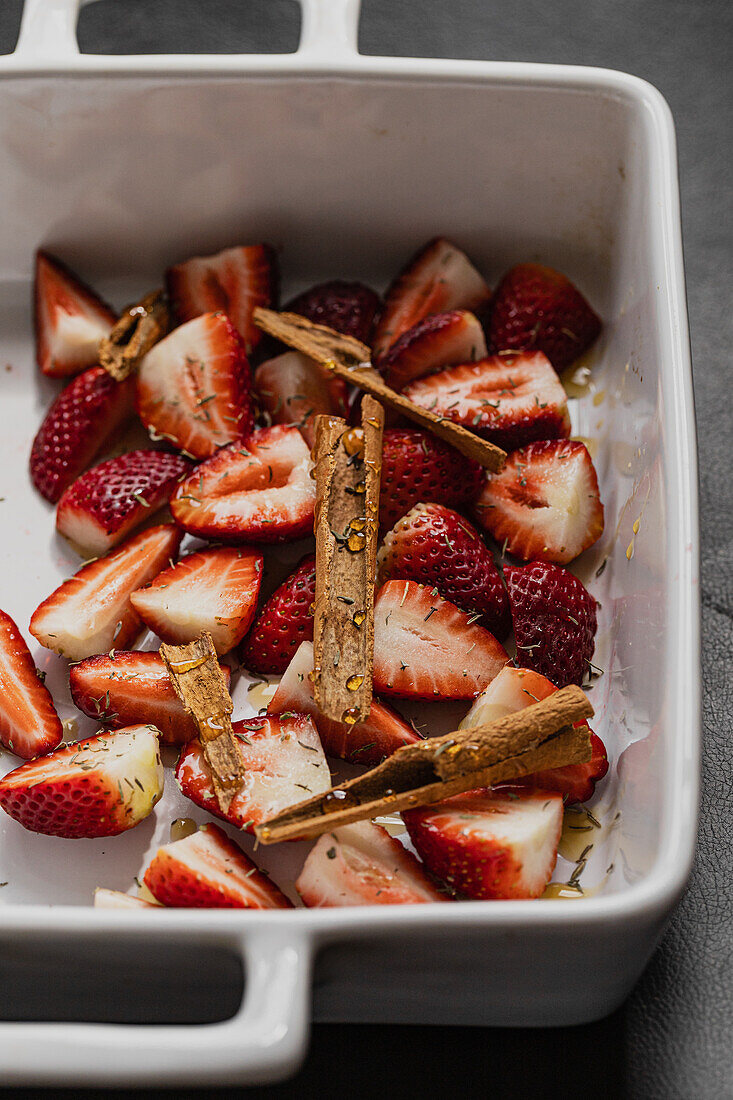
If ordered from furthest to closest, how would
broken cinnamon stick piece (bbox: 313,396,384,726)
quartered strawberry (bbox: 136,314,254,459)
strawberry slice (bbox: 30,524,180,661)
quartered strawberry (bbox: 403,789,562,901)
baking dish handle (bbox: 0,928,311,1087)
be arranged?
quartered strawberry (bbox: 136,314,254,459), strawberry slice (bbox: 30,524,180,661), broken cinnamon stick piece (bbox: 313,396,384,726), quartered strawberry (bbox: 403,789,562,901), baking dish handle (bbox: 0,928,311,1087)

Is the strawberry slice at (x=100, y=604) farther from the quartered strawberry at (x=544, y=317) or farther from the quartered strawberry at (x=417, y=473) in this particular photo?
the quartered strawberry at (x=544, y=317)

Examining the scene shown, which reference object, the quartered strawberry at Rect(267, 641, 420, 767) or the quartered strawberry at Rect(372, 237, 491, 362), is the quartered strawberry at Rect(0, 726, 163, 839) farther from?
the quartered strawberry at Rect(372, 237, 491, 362)

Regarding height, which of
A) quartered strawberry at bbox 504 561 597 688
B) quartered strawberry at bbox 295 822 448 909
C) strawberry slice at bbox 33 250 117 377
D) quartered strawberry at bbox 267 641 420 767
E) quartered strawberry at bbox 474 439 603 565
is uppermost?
strawberry slice at bbox 33 250 117 377

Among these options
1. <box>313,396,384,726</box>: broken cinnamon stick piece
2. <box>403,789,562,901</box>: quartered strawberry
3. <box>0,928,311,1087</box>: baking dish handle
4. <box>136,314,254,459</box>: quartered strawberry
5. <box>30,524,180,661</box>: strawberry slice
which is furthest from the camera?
<box>136,314,254,459</box>: quartered strawberry

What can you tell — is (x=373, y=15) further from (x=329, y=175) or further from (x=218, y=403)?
(x=218, y=403)

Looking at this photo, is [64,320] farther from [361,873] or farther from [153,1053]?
[153,1053]

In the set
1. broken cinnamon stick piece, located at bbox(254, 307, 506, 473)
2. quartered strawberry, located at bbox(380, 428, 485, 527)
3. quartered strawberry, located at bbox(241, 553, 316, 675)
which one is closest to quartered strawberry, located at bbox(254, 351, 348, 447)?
broken cinnamon stick piece, located at bbox(254, 307, 506, 473)

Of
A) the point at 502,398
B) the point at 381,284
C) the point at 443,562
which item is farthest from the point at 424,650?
the point at 381,284
